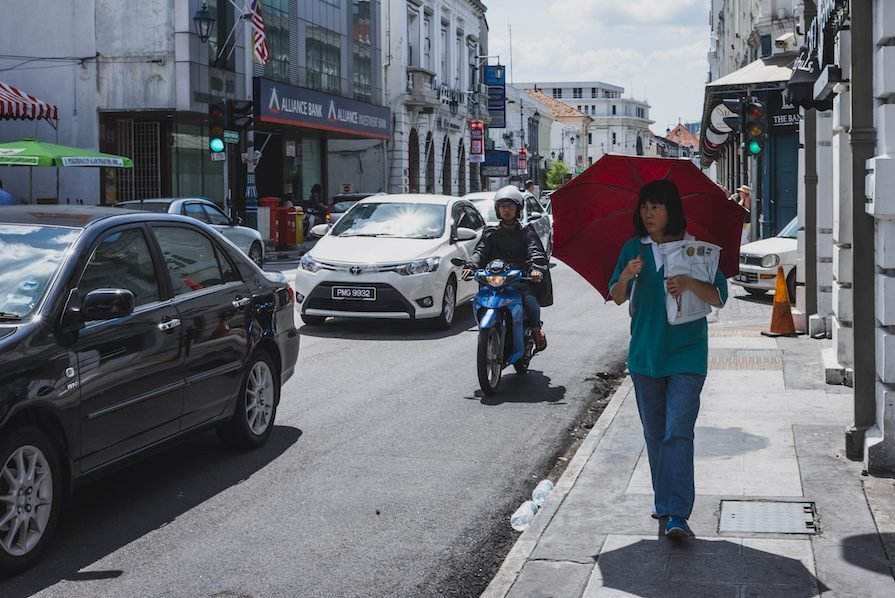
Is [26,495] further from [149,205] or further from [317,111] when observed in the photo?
[317,111]

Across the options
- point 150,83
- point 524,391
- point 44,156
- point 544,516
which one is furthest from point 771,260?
point 150,83

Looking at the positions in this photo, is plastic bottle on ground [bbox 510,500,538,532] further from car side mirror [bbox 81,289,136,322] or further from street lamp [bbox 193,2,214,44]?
street lamp [bbox 193,2,214,44]

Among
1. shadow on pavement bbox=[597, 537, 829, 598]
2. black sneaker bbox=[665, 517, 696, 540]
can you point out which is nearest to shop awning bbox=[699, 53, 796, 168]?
black sneaker bbox=[665, 517, 696, 540]

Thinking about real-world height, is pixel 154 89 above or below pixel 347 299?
above

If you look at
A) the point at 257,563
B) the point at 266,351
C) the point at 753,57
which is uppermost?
the point at 753,57

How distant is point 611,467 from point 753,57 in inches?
1233

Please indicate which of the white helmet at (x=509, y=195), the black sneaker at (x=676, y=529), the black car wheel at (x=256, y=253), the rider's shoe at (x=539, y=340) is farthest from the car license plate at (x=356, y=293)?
the black car wheel at (x=256, y=253)

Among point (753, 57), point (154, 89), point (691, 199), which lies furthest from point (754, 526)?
point (753, 57)

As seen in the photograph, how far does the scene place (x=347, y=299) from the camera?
14.0m

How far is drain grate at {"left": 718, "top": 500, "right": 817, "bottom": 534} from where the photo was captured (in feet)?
18.9

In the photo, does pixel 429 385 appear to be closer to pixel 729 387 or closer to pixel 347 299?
pixel 729 387

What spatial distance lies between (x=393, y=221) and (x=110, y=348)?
9359 millimetres

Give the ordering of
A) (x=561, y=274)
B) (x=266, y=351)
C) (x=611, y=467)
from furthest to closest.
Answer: (x=561, y=274) < (x=266, y=351) < (x=611, y=467)

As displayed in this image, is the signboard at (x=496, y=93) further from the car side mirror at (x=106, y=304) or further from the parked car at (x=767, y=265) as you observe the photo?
the car side mirror at (x=106, y=304)
